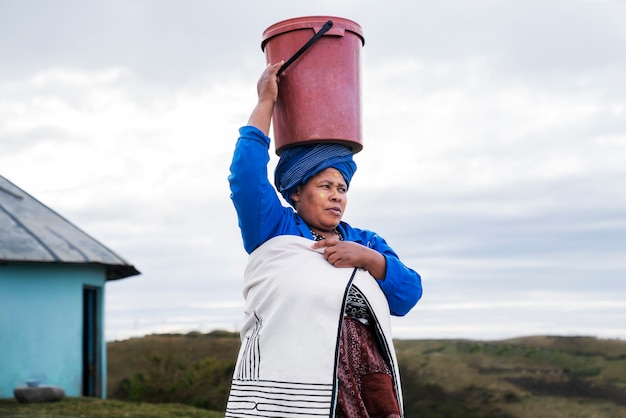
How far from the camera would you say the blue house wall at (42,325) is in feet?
40.1

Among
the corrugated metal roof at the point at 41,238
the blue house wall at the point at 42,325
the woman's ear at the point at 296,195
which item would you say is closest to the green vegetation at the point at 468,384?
the blue house wall at the point at 42,325

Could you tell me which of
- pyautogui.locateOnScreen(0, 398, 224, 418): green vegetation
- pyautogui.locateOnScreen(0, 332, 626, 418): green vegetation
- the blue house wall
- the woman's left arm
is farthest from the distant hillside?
the woman's left arm

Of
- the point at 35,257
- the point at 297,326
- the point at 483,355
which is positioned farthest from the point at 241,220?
the point at 483,355

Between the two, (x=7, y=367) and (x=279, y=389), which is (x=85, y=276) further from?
(x=279, y=389)

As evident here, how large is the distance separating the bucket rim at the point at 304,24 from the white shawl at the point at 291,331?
2.76 feet

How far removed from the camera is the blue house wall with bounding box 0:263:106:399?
Result: 12.2m

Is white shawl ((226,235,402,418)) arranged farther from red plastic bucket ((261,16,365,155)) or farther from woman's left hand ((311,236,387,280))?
red plastic bucket ((261,16,365,155))

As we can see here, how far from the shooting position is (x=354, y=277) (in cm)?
310

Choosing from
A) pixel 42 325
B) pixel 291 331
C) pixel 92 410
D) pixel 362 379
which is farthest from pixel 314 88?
pixel 42 325

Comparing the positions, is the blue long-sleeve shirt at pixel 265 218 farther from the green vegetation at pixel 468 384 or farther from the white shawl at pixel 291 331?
the green vegetation at pixel 468 384

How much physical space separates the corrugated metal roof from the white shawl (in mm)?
9804

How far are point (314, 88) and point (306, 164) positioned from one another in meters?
0.30

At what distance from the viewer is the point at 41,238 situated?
42.0ft

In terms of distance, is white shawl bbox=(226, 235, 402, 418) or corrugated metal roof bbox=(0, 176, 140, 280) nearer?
white shawl bbox=(226, 235, 402, 418)
